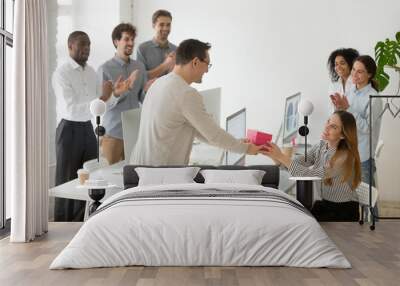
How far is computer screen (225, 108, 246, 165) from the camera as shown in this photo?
25.3 ft

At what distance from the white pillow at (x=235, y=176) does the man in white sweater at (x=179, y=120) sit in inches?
17.1

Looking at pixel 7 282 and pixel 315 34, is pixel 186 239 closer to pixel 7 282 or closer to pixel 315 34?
pixel 7 282

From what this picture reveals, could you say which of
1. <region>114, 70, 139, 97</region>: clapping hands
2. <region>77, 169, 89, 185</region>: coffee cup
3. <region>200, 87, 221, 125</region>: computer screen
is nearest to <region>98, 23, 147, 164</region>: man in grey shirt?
<region>114, 70, 139, 97</region>: clapping hands

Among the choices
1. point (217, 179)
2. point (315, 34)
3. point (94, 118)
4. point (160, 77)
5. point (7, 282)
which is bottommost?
point (7, 282)

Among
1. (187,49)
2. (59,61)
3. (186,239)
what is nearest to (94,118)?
(59,61)

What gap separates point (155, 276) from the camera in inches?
188

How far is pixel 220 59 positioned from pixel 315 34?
114cm

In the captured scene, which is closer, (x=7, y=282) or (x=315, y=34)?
(x=7, y=282)

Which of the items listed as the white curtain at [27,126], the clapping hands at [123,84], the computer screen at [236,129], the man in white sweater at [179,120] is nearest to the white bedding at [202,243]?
the white curtain at [27,126]

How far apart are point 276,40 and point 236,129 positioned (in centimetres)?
114

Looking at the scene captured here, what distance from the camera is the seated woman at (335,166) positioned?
761cm

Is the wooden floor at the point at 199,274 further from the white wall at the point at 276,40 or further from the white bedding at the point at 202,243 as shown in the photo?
the white wall at the point at 276,40

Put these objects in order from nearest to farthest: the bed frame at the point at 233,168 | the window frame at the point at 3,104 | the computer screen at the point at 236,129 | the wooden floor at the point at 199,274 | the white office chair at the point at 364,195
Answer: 1. the wooden floor at the point at 199,274
2. the window frame at the point at 3,104
3. the bed frame at the point at 233,168
4. the white office chair at the point at 364,195
5. the computer screen at the point at 236,129

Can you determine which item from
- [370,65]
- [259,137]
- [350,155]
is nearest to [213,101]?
[259,137]
